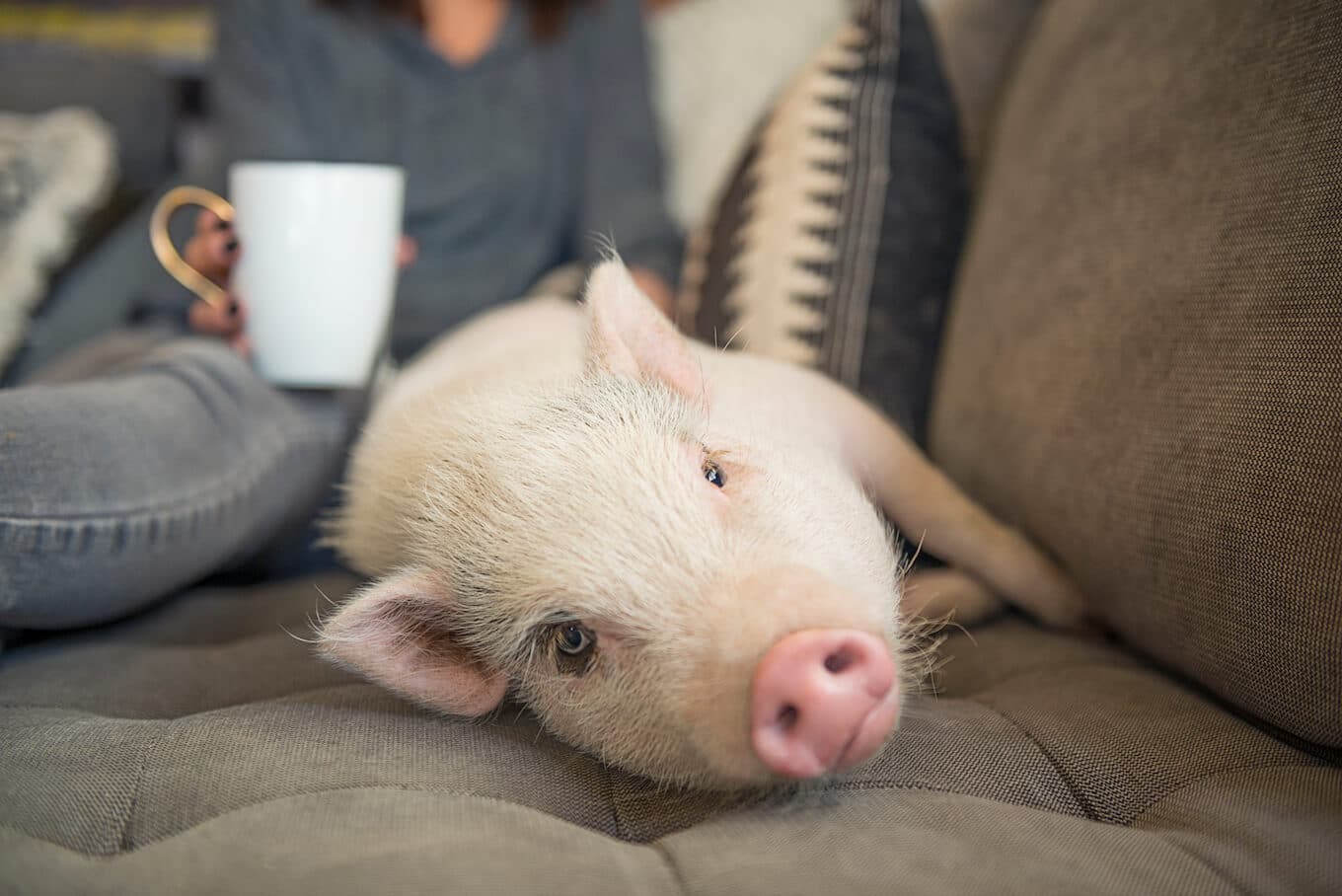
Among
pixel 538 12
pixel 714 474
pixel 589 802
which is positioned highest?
pixel 538 12

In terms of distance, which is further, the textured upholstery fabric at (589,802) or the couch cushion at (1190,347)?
the couch cushion at (1190,347)

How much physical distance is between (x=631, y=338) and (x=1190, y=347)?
631 millimetres

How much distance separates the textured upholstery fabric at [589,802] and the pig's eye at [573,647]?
3.5 inches

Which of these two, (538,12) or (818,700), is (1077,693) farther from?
(538,12)

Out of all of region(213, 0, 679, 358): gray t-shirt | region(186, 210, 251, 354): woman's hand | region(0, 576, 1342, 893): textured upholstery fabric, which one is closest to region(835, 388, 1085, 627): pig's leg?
region(0, 576, 1342, 893): textured upholstery fabric

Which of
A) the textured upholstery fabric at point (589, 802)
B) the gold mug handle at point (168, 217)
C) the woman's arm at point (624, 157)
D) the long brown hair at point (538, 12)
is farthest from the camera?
the long brown hair at point (538, 12)

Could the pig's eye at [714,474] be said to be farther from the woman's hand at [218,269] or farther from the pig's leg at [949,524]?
the woman's hand at [218,269]

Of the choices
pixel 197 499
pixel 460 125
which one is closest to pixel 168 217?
pixel 197 499

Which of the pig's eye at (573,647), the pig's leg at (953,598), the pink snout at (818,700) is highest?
the pink snout at (818,700)

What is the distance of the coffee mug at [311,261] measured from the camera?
127 centimetres

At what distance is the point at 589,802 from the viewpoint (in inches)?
32.6

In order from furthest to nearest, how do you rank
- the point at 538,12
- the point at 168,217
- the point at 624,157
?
1. the point at 538,12
2. the point at 624,157
3. the point at 168,217

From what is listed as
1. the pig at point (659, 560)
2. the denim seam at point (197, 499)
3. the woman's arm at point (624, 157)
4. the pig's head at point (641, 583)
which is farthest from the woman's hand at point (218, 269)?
the woman's arm at point (624, 157)

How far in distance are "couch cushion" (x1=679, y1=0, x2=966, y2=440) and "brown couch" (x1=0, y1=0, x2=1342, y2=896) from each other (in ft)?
0.94
